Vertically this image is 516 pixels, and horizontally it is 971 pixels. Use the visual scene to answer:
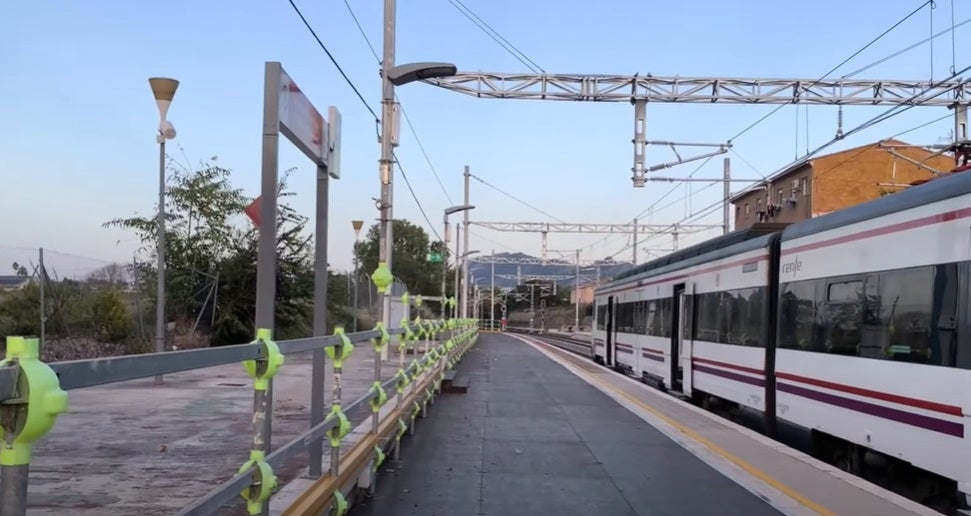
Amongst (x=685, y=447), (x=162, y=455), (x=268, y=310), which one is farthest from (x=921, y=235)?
(x=162, y=455)

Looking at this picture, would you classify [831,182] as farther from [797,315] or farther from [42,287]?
[42,287]

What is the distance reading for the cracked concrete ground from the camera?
21.6 feet

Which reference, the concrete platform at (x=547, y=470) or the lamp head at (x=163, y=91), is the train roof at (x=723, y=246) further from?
the lamp head at (x=163, y=91)

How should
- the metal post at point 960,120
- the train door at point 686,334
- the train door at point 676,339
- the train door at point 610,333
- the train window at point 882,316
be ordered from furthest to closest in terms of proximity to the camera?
the train door at point 610,333, the metal post at point 960,120, the train door at point 676,339, the train door at point 686,334, the train window at point 882,316

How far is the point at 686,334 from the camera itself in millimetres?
17109

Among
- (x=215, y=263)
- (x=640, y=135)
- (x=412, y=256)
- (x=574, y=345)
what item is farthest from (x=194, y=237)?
(x=412, y=256)

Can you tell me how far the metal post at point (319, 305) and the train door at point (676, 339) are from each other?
12.2 metres

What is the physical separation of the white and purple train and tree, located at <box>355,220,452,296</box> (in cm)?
7134

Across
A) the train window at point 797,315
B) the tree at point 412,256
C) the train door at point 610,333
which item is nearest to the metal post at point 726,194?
the train door at point 610,333

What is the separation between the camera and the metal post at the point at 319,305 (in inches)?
255

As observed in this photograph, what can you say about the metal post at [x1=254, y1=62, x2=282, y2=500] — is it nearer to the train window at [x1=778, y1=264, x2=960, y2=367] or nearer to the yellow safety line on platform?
the yellow safety line on platform

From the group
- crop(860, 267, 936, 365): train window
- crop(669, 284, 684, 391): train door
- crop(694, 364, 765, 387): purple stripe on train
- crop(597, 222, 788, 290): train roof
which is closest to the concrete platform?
crop(694, 364, 765, 387): purple stripe on train

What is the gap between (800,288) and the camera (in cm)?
1102

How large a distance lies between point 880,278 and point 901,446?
67.9 inches
